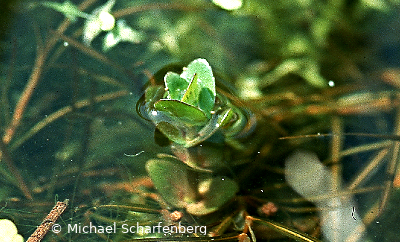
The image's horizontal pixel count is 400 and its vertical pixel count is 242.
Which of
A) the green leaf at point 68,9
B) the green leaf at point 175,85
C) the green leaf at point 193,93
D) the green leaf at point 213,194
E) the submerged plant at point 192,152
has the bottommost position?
the green leaf at point 213,194

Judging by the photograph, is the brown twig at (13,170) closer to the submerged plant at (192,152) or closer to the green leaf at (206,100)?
the submerged plant at (192,152)

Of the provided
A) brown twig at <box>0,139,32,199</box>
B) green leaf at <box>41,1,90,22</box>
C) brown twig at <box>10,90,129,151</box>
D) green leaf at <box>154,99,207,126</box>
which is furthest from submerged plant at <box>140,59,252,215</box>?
green leaf at <box>41,1,90,22</box>

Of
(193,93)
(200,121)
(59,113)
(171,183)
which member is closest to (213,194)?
(171,183)

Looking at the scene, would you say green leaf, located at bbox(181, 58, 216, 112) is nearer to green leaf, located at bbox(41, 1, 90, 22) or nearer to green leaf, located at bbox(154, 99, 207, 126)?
green leaf, located at bbox(154, 99, 207, 126)

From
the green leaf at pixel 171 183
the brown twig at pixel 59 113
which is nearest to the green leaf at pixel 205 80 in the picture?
the green leaf at pixel 171 183

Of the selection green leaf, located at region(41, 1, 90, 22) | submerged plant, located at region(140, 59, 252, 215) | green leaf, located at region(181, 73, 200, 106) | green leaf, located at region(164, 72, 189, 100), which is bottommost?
submerged plant, located at region(140, 59, 252, 215)

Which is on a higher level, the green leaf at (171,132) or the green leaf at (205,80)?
the green leaf at (205,80)

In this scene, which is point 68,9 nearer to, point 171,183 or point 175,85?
point 175,85
